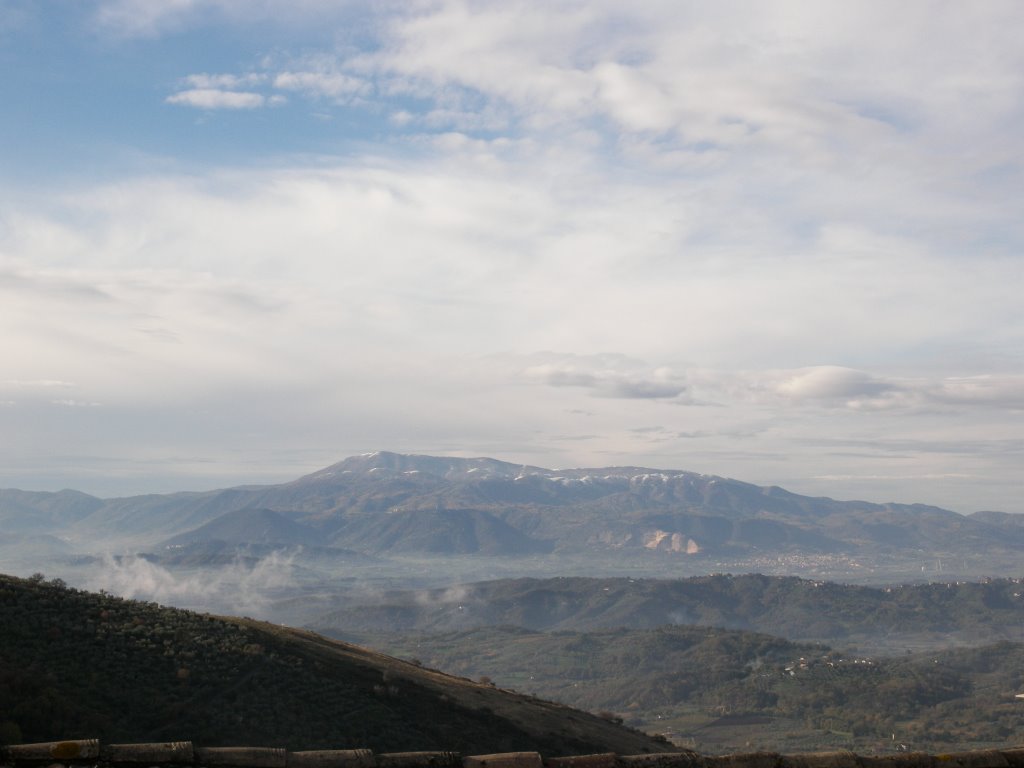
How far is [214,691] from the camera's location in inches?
1965

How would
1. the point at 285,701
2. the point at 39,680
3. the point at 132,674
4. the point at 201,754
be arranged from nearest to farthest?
the point at 201,754 → the point at 39,680 → the point at 132,674 → the point at 285,701

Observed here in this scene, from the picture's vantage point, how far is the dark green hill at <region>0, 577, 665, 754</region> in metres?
42.6

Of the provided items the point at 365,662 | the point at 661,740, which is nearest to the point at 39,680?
the point at 365,662

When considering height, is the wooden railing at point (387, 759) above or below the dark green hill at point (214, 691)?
above

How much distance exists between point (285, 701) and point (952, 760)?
42.5 meters

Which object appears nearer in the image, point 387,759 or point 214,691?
point 387,759

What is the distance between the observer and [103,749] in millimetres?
15641

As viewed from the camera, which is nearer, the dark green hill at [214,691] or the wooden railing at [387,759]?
the wooden railing at [387,759]

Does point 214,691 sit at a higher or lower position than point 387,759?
lower

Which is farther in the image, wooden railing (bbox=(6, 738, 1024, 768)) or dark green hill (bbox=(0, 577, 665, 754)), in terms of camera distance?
dark green hill (bbox=(0, 577, 665, 754))

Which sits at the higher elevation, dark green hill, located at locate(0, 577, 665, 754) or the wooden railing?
the wooden railing

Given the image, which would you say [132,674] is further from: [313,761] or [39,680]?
[313,761]

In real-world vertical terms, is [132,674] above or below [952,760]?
below

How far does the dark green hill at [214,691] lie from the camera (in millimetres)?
42594
